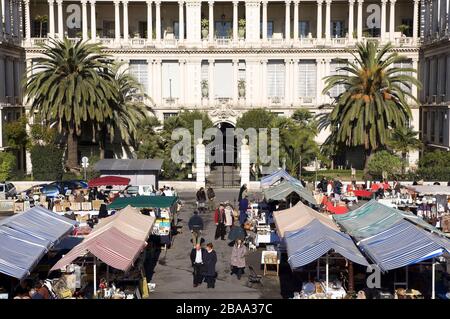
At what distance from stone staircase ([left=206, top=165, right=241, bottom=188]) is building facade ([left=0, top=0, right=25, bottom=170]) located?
16.7 meters

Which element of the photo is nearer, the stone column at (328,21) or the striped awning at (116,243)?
the striped awning at (116,243)

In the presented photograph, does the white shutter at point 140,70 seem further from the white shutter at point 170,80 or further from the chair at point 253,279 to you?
the chair at point 253,279

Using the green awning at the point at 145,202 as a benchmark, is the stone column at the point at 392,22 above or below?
above

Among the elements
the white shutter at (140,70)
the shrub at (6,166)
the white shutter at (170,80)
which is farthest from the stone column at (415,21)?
the shrub at (6,166)

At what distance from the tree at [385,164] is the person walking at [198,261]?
27.6 meters

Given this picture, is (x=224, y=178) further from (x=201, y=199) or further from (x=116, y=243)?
(x=116, y=243)

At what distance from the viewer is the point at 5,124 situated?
5800 cm

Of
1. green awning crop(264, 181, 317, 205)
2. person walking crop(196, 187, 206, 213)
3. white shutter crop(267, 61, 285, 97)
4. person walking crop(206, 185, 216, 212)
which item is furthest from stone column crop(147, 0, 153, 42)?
green awning crop(264, 181, 317, 205)

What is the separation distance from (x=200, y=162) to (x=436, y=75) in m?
24.9

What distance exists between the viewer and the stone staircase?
52.1 metres

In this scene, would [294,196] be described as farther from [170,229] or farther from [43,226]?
[43,226]

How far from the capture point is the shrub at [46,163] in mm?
52312

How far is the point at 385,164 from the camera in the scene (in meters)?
49.8
